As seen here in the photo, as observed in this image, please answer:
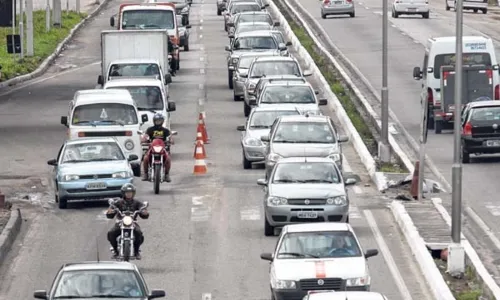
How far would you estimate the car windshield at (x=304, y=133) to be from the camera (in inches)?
1291

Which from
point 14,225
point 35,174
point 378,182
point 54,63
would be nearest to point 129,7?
point 54,63

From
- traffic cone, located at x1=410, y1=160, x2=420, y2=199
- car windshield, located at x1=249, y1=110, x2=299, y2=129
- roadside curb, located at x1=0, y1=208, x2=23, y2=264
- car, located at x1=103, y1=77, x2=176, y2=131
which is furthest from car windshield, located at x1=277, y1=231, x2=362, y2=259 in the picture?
car, located at x1=103, y1=77, x2=176, y2=131

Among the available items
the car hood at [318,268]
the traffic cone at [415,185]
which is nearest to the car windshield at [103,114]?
the traffic cone at [415,185]

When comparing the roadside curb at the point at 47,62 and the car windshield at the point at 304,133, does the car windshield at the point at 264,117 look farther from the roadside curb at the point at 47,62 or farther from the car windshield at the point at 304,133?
the roadside curb at the point at 47,62

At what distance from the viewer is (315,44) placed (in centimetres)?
6406

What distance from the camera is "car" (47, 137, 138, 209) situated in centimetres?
3002

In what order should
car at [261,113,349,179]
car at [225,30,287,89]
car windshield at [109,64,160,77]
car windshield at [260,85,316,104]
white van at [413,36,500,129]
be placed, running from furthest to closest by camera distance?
car at [225,30,287,89], car windshield at [109,64,160,77], white van at [413,36,500,129], car windshield at [260,85,316,104], car at [261,113,349,179]

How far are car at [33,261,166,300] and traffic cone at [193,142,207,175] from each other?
16.7 metres

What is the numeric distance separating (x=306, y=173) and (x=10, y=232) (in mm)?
5426

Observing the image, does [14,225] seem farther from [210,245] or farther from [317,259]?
[317,259]

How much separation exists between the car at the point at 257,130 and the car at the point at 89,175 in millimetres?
4764

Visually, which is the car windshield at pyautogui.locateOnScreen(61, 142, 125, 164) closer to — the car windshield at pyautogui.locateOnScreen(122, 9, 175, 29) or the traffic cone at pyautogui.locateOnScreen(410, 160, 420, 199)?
the traffic cone at pyautogui.locateOnScreen(410, 160, 420, 199)

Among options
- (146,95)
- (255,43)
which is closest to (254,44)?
(255,43)

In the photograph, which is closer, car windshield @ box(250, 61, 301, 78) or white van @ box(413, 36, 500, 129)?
white van @ box(413, 36, 500, 129)
